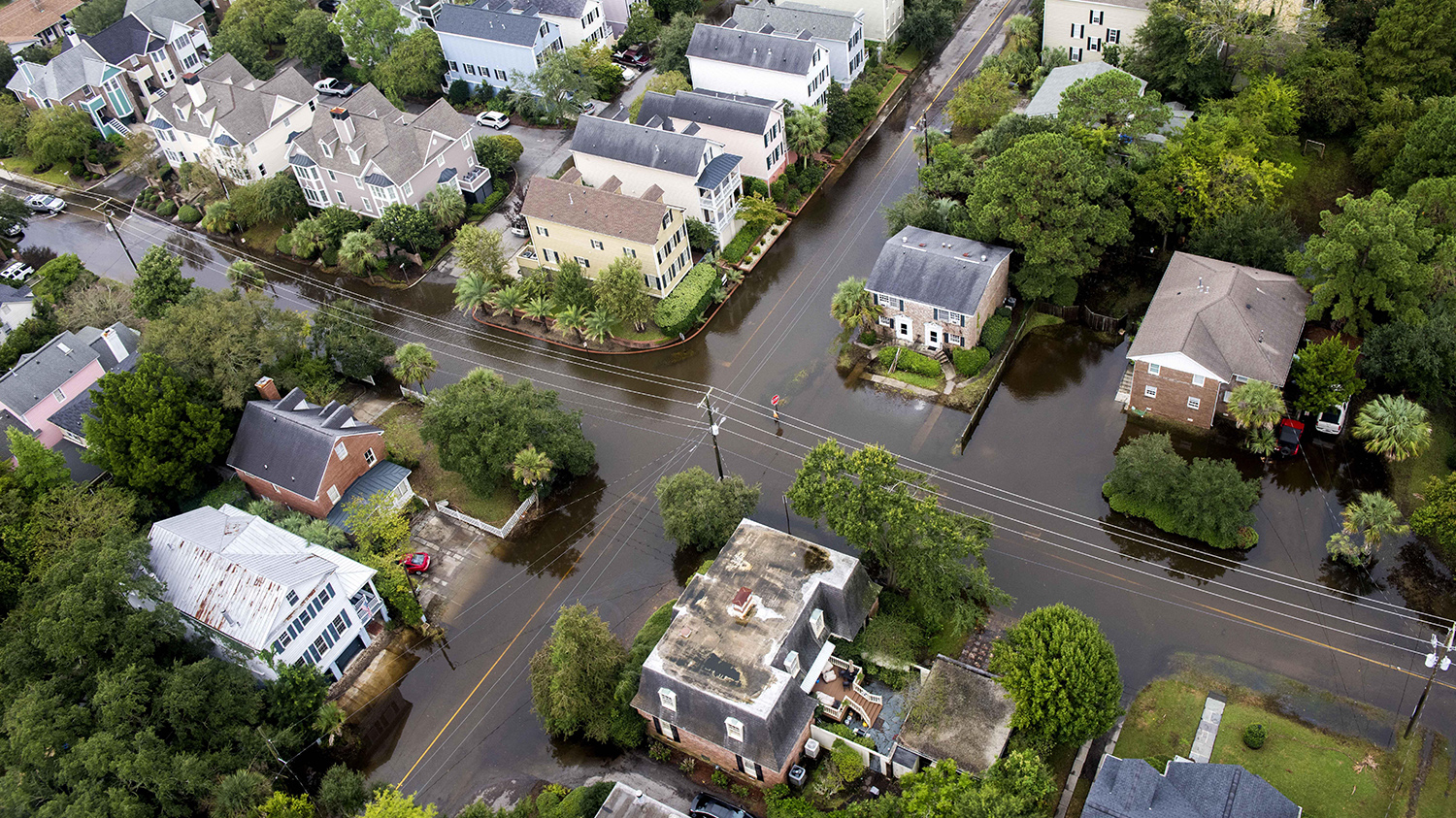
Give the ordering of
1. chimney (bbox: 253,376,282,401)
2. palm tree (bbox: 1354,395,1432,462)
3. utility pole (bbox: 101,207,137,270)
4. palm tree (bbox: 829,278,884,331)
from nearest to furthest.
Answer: palm tree (bbox: 1354,395,1432,462), chimney (bbox: 253,376,282,401), palm tree (bbox: 829,278,884,331), utility pole (bbox: 101,207,137,270)

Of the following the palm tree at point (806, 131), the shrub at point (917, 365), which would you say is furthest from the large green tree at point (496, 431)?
the palm tree at point (806, 131)

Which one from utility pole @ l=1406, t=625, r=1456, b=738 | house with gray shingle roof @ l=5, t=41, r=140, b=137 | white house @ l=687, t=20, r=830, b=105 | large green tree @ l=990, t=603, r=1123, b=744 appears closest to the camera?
utility pole @ l=1406, t=625, r=1456, b=738

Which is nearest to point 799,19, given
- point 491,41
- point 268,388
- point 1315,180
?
point 491,41

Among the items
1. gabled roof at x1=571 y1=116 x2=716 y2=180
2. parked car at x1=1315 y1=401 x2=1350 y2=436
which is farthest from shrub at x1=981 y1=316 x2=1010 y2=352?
gabled roof at x1=571 y1=116 x2=716 y2=180

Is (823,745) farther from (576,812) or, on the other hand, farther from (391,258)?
(391,258)

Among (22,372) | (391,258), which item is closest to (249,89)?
(391,258)

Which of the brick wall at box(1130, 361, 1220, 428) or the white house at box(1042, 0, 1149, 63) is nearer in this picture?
the brick wall at box(1130, 361, 1220, 428)

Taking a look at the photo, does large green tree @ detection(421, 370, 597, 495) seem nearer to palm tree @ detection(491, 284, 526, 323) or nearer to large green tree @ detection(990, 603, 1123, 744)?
palm tree @ detection(491, 284, 526, 323)

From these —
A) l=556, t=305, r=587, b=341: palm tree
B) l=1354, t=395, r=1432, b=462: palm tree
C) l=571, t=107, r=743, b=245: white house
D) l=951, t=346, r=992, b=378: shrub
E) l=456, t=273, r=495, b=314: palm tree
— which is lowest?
l=951, t=346, r=992, b=378: shrub
